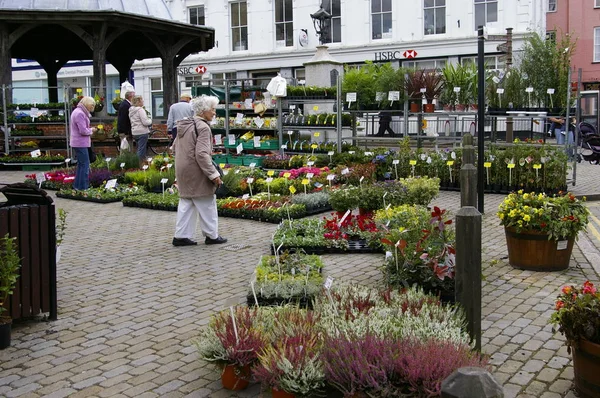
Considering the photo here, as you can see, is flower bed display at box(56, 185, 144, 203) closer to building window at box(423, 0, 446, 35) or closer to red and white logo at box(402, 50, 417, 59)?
red and white logo at box(402, 50, 417, 59)

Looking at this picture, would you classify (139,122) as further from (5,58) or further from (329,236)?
(329,236)

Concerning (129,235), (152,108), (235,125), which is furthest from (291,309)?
(152,108)

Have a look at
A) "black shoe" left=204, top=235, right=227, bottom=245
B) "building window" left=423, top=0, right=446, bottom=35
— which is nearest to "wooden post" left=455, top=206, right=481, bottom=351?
"black shoe" left=204, top=235, right=227, bottom=245

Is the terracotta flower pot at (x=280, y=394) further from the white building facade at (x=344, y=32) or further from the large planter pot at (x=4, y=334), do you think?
the white building facade at (x=344, y=32)

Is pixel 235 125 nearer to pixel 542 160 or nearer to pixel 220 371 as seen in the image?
pixel 542 160

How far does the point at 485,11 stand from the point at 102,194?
80.6ft

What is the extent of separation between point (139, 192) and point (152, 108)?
102 feet

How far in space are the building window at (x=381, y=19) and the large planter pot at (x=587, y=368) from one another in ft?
109

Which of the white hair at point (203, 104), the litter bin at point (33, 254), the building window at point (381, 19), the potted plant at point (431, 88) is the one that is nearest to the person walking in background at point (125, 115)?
the potted plant at point (431, 88)

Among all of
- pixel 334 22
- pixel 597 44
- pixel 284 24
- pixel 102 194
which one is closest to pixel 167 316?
pixel 102 194

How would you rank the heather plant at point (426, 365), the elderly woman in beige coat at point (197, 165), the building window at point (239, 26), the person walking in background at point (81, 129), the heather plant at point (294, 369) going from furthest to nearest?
the building window at point (239, 26) → the person walking in background at point (81, 129) → the elderly woman in beige coat at point (197, 165) → the heather plant at point (294, 369) → the heather plant at point (426, 365)

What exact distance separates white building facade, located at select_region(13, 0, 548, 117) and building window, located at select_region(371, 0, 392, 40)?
5cm

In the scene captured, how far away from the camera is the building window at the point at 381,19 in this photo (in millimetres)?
36281

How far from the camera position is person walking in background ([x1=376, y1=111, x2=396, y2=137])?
19.8m
